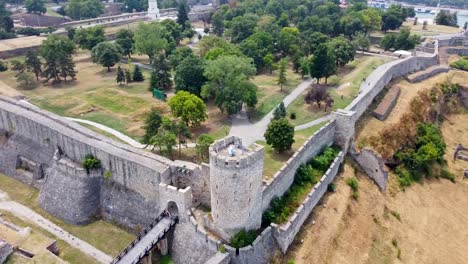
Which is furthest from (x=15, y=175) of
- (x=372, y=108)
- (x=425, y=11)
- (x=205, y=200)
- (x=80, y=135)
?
(x=425, y=11)

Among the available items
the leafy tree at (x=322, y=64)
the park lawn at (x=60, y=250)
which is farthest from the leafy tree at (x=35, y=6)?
the park lawn at (x=60, y=250)

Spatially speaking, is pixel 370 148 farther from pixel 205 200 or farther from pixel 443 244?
pixel 205 200

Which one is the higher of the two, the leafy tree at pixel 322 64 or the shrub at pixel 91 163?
the leafy tree at pixel 322 64

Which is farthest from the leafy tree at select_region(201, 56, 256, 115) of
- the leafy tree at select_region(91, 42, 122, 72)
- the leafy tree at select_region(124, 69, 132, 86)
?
the leafy tree at select_region(91, 42, 122, 72)

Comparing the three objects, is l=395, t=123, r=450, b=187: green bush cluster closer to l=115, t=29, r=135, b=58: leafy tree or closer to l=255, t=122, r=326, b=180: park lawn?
l=255, t=122, r=326, b=180: park lawn

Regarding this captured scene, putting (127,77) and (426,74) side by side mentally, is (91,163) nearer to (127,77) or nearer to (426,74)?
(127,77)

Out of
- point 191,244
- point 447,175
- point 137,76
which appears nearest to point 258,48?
point 137,76

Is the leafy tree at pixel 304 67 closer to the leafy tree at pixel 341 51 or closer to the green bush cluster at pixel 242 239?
the leafy tree at pixel 341 51
